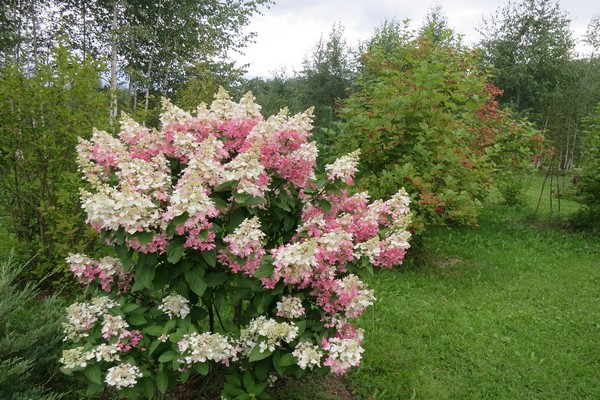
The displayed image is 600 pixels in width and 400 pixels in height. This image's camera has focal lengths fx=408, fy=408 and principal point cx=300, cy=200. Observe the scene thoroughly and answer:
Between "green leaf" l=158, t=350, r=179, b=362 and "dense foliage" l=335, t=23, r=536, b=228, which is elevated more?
"dense foliage" l=335, t=23, r=536, b=228

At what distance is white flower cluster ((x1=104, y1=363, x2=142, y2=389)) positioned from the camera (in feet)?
6.28

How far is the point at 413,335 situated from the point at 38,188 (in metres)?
4.11

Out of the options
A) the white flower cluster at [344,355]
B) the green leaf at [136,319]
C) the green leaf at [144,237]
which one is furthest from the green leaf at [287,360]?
the green leaf at [144,237]

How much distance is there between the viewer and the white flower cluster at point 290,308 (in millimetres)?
2071

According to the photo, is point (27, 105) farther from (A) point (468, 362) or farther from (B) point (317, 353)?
(A) point (468, 362)

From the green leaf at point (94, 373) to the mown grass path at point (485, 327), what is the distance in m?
1.88

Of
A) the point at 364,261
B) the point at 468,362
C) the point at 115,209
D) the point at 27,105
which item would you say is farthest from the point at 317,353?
the point at 27,105

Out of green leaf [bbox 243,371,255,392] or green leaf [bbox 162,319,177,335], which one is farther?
green leaf [bbox 243,371,255,392]

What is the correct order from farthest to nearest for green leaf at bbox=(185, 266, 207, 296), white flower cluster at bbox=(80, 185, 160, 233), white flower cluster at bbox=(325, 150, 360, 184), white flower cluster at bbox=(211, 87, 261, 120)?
white flower cluster at bbox=(211, 87, 261, 120)
white flower cluster at bbox=(325, 150, 360, 184)
green leaf at bbox=(185, 266, 207, 296)
white flower cluster at bbox=(80, 185, 160, 233)

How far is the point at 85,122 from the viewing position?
156 inches

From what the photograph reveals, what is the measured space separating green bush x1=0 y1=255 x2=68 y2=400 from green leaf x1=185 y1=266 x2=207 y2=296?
1.09 metres

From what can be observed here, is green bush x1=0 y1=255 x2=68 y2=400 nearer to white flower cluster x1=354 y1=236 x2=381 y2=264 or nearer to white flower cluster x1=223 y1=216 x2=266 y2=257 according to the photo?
white flower cluster x1=223 y1=216 x2=266 y2=257

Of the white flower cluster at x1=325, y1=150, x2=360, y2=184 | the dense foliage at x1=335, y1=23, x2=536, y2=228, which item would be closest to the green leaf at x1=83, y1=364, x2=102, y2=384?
the white flower cluster at x1=325, y1=150, x2=360, y2=184

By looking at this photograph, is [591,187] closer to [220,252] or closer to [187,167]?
[220,252]
